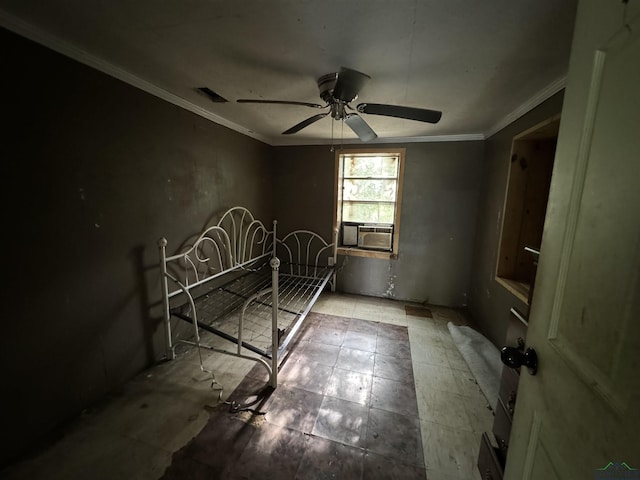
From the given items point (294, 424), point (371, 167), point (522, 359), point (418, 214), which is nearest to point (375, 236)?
point (418, 214)

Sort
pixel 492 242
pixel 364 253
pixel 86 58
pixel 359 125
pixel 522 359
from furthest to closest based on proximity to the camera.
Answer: pixel 364 253 → pixel 492 242 → pixel 359 125 → pixel 86 58 → pixel 522 359

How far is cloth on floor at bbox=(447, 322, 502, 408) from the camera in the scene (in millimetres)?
1822

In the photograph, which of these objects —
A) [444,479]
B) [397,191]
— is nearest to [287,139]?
[397,191]

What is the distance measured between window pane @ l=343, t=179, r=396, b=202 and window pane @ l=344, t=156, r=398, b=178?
0.10 meters

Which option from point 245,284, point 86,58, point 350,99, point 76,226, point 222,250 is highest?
point 86,58

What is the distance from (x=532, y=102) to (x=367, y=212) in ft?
6.61

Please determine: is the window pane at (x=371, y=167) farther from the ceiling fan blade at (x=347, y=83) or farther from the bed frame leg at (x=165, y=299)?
the bed frame leg at (x=165, y=299)

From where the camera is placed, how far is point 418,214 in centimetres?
319

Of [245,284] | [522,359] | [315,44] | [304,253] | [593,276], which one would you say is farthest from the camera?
[304,253]

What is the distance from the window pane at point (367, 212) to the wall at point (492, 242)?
3.58 feet

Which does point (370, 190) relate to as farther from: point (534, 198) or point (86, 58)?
point (86, 58)

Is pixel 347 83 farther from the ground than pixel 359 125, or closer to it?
farther from the ground

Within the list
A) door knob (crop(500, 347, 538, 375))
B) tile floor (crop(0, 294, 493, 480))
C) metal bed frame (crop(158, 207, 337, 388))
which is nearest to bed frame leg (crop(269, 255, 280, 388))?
metal bed frame (crop(158, 207, 337, 388))

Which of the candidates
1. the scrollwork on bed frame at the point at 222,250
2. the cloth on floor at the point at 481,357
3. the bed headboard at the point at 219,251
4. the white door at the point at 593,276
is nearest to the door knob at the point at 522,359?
the white door at the point at 593,276
